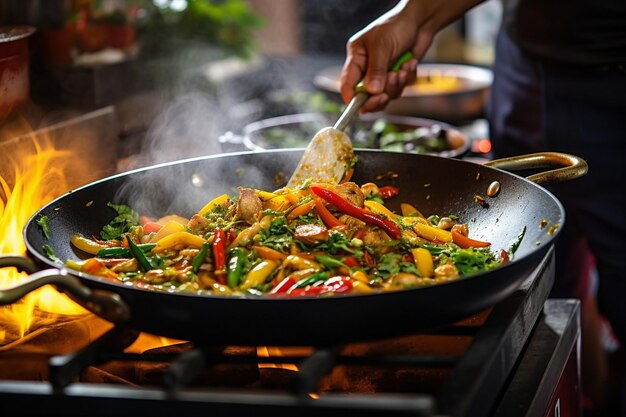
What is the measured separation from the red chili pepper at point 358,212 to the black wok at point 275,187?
0.92ft

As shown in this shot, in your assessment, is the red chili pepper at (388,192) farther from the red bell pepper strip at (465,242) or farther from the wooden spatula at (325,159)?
the red bell pepper strip at (465,242)

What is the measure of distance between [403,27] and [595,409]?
228 cm

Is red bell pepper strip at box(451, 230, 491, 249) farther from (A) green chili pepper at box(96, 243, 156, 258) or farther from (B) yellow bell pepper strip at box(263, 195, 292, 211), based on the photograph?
(A) green chili pepper at box(96, 243, 156, 258)

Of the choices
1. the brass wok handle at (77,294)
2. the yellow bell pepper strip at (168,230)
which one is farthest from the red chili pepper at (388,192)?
the brass wok handle at (77,294)

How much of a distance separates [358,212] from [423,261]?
23 centimetres

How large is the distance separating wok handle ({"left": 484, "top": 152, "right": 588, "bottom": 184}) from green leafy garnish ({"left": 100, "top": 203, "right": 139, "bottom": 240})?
3.13ft

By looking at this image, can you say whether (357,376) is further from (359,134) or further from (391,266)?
(359,134)

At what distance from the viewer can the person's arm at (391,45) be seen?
2436mm

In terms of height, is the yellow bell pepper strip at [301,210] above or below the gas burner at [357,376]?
above

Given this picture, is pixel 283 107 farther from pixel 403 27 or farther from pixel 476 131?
pixel 403 27

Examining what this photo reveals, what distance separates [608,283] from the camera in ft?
9.36

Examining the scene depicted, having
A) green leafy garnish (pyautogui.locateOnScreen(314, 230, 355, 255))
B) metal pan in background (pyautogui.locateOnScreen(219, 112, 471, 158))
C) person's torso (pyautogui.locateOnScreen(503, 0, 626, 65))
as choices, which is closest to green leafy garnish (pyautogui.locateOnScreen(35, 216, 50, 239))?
green leafy garnish (pyautogui.locateOnScreen(314, 230, 355, 255))

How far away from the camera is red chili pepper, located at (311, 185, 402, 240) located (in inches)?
70.9

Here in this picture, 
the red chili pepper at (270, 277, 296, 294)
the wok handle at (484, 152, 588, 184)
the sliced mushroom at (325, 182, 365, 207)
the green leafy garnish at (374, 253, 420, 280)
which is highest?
the wok handle at (484, 152, 588, 184)
